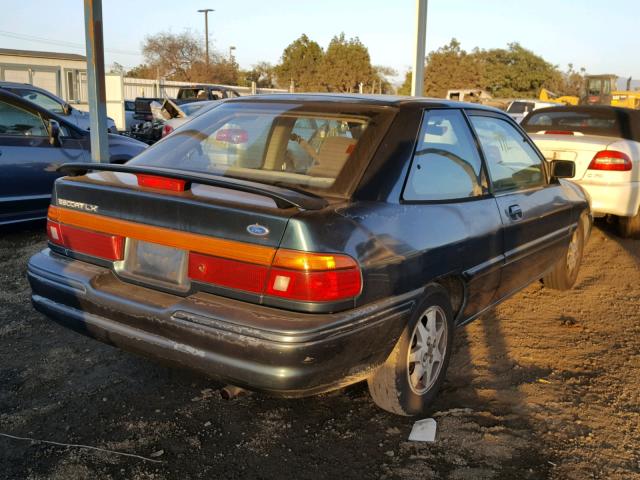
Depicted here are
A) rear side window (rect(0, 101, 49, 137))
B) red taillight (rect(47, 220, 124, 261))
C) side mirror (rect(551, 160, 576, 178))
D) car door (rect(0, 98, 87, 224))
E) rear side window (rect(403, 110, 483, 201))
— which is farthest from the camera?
rear side window (rect(0, 101, 49, 137))

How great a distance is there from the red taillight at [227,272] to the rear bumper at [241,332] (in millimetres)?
→ 79

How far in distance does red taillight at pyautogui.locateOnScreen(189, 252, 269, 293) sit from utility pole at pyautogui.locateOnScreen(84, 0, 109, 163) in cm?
424

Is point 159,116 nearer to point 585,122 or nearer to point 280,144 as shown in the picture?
point 585,122

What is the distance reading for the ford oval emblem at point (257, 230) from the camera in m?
2.60

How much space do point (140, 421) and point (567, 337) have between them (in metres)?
2.99

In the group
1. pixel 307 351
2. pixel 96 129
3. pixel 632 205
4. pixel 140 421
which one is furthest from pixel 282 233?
pixel 632 205

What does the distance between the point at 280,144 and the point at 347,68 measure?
144 ft

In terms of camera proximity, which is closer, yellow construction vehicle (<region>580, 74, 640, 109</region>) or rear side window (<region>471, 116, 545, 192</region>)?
rear side window (<region>471, 116, 545, 192</region>)

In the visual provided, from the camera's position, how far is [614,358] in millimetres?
4117

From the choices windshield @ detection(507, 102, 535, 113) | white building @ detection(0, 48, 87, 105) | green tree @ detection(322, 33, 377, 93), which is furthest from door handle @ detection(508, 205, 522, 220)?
green tree @ detection(322, 33, 377, 93)

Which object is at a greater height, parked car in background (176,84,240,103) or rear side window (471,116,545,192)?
parked car in background (176,84,240,103)

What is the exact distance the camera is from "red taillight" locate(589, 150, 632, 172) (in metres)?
6.96

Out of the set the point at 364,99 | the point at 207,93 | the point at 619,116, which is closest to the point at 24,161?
the point at 364,99

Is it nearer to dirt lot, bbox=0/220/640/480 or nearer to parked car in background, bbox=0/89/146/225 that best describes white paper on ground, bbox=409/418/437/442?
dirt lot, bbox=0/220/640/480
